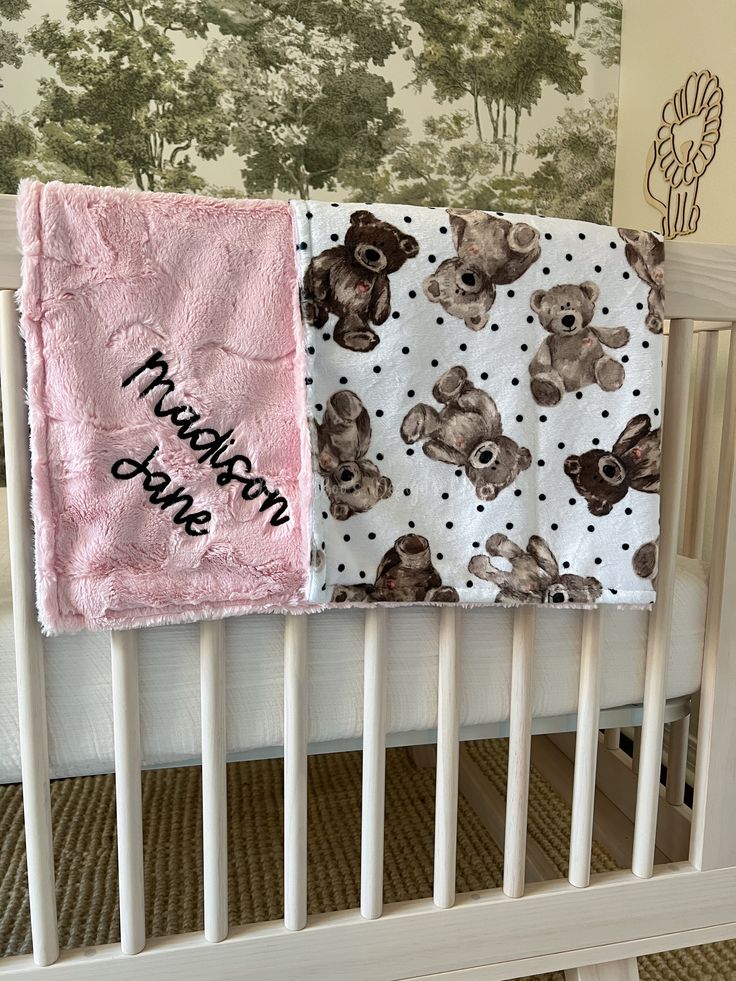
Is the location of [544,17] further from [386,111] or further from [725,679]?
[725,679]

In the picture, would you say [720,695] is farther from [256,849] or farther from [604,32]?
[604,32]

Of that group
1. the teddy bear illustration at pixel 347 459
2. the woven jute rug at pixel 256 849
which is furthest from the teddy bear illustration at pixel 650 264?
the woven jute rug at pixel 256 849

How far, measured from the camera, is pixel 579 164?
5.26ft

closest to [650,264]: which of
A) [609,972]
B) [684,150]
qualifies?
[609,972]

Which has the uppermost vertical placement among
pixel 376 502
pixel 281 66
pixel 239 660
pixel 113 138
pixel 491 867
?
pixel 281 66

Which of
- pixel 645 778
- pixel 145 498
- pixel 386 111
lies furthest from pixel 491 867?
pixel 386 111

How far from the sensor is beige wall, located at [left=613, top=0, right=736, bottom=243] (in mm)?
1216

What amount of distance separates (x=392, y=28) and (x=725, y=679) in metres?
1.40

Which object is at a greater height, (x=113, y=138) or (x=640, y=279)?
(x=113, y=138)

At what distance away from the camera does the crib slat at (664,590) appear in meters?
0.71

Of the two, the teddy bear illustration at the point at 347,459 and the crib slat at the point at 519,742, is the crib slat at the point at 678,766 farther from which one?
the teddy bear illustration at the point at 347,459

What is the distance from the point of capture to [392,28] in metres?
1.49

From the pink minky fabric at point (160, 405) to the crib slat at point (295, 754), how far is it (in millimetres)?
55

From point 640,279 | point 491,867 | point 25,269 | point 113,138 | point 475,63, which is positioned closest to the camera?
point 25,269
